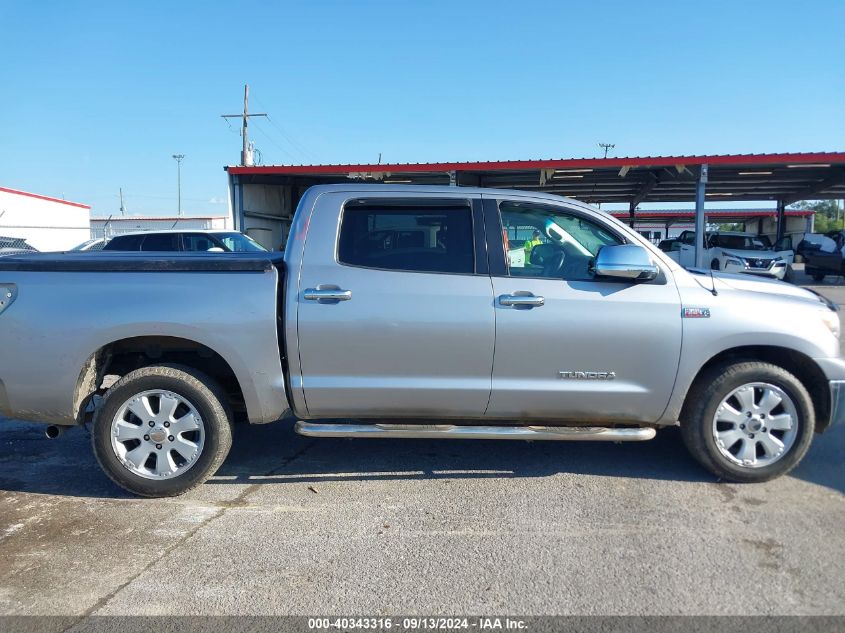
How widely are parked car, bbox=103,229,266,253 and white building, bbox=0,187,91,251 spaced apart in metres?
15.0

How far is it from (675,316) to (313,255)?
92.4 inches

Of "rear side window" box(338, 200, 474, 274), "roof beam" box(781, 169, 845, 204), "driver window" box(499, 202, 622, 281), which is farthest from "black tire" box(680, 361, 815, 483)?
"roof beam" box(781, 169, 845, 204)

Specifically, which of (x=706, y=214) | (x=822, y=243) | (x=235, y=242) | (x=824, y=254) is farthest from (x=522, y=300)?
(x=706, y=214)

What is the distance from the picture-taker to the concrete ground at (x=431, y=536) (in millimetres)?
3061

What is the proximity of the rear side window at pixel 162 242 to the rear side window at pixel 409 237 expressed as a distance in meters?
10.3

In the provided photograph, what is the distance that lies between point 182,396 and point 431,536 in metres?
1.81

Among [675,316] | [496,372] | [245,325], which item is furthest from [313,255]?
[675,316]

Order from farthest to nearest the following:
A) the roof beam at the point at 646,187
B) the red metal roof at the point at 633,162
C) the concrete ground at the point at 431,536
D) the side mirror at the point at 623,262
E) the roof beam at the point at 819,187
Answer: the roof beam at the point at 646,187, the roof beam at the point at 819,187, the red metal roof at the point at 633,162, the side mirror at the point at 623,262, the concrete ground at the point at 431,536

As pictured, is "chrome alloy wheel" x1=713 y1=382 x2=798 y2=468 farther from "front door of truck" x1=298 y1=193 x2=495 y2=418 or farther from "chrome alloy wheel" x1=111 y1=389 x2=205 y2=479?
"chrome alloy wheel" x1=111 y1=389 x2=205 y2=479

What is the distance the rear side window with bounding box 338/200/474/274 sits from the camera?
4.24 m

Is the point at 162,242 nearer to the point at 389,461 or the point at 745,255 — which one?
the point at 389,461

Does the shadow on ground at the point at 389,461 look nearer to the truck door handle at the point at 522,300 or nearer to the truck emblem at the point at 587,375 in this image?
the truck emblem at the point at 587,375

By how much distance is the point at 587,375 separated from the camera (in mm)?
4176

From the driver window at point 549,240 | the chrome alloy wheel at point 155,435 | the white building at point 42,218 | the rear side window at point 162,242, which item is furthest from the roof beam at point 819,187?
the white building at point 42,218
